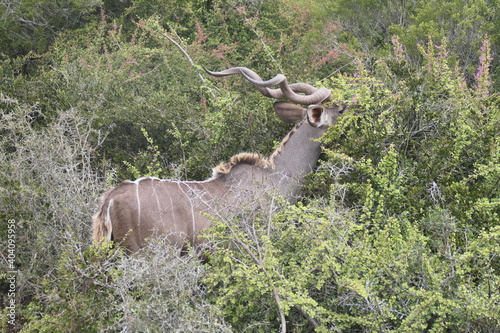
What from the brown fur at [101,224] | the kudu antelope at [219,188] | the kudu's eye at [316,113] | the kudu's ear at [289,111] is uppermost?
the kudu's eye at [316,113]

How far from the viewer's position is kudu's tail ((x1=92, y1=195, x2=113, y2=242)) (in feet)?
12.9

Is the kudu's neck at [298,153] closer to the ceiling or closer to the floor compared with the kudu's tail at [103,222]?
closer to the ceiling

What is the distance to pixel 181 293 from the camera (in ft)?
10.1

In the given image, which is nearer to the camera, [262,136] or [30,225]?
[30,225]

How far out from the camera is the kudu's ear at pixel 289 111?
518 centimetres

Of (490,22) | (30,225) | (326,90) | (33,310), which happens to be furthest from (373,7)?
(33,310)

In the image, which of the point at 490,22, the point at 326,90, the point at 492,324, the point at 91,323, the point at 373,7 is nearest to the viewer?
the point at 492,324

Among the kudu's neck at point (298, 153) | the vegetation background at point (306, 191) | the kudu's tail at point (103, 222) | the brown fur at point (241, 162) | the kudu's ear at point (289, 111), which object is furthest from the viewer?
the kudu's ear at point (289, 111)

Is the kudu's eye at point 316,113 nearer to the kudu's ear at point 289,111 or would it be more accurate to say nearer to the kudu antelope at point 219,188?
the kudu antelope at point 219,188

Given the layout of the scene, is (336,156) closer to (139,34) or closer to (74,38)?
(139,34)

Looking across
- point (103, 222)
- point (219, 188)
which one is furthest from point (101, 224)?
point (219, 188)

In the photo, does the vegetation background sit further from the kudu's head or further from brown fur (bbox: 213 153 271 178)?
brown fur (bbox: 213 153 271 178)

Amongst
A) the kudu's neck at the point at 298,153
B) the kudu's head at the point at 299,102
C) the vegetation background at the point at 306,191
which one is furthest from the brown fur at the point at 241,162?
the kudu's head at the point at 299,102

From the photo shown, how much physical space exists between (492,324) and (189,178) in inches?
123
